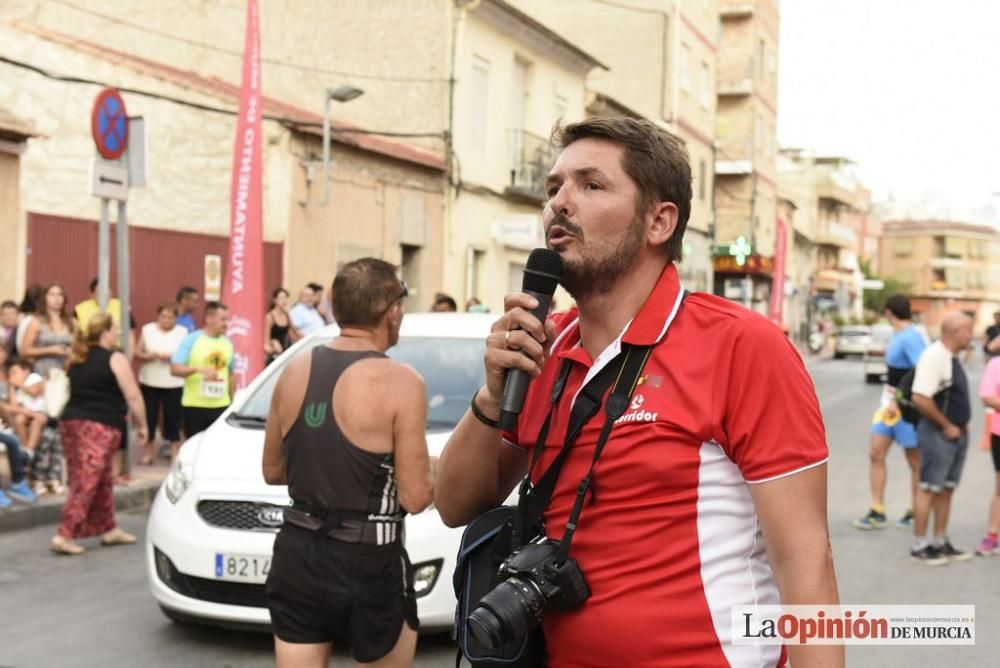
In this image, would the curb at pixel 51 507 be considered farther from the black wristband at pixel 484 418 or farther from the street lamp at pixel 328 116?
the street lamp at pixel 328 116

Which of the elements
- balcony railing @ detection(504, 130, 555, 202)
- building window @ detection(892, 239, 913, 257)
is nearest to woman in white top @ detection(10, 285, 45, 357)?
balcony railing @ detection(504, 130, 555, 202)

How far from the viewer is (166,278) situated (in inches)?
656

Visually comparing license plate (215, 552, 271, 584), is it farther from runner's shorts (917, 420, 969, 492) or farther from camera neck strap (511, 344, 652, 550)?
runner's shorts (917, 420, 969, 492)

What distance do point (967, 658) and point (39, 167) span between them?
43.3 feet

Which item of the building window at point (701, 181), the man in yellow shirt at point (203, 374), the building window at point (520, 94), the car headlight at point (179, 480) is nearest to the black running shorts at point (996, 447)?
the car headlight at point (179, 480)

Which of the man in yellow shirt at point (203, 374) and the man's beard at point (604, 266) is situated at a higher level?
the man's beard at point (604, 266)

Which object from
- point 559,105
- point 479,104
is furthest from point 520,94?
point 479,104

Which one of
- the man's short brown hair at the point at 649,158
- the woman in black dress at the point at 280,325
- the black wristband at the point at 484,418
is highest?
the man's short brown hair at the point at 649,158

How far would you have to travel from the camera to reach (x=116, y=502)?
408 inches

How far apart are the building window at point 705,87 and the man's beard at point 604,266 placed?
41736mm

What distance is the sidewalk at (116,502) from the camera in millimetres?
9359

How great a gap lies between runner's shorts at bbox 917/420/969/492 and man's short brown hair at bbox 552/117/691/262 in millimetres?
6959

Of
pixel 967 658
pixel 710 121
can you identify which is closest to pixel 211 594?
pixel 967 658

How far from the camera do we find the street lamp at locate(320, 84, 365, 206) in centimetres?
1855
